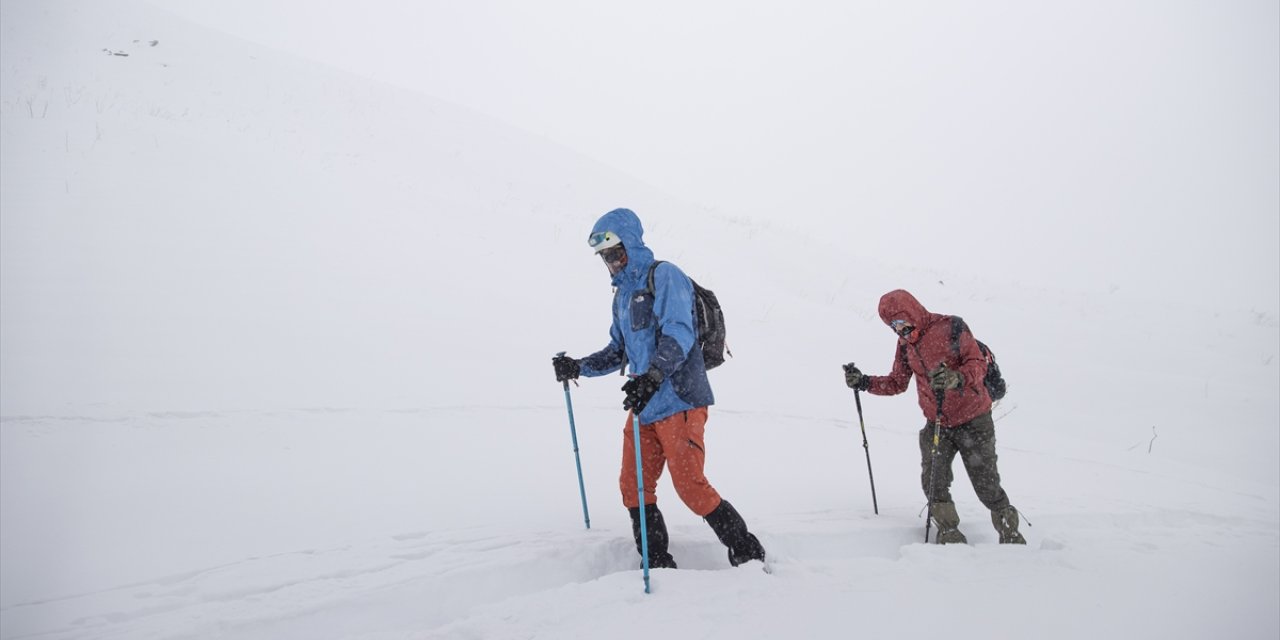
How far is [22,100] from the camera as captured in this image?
8.80 meters

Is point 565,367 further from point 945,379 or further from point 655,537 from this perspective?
point 945,379

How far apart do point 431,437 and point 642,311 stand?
2565 millimetres

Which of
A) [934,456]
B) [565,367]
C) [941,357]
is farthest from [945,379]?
[565,367]

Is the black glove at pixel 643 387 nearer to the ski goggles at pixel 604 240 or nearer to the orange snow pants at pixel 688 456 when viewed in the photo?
the orange snow pants at pixel 688 456

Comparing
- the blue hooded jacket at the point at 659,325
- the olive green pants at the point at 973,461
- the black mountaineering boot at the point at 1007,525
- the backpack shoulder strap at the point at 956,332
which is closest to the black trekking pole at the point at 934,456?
the olive green pants at the point at 973,461

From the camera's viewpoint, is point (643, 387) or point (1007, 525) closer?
point (643, 387)

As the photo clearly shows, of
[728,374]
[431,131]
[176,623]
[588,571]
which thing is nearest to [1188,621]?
[588,571]

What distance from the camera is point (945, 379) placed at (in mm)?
4266

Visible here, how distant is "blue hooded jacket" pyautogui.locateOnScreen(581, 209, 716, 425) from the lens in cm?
332

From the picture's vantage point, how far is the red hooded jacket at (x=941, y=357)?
445 centimetres

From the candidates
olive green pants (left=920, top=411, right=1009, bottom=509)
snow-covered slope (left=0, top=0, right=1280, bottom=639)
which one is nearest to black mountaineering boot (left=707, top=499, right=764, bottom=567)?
snow-covered slope (left=0, top=0, right=1280, bottom=639)

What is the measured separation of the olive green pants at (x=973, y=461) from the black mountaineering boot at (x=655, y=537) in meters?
2.12

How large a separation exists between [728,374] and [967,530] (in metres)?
3.61

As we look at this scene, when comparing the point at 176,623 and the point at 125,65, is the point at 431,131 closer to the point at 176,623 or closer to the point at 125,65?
the point at 125,65
